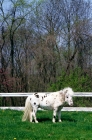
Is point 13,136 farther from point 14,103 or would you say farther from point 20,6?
point 20,6

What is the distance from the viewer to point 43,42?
27.8 metres

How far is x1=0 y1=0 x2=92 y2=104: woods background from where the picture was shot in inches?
1056

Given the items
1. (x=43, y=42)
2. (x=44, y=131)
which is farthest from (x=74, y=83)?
(x=44, y=131)

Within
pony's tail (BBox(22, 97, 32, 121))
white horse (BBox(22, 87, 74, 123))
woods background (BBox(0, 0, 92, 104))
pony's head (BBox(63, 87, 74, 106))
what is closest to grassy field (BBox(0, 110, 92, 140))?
white horse (BBox(22, 87, 74, 123))

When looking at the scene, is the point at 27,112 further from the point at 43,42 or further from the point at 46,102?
the point at 43,42

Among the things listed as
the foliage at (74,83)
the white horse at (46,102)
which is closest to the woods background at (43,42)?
the foliage at (74,83)

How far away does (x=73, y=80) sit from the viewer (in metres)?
21.3

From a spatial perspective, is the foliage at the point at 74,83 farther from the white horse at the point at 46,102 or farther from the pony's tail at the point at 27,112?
the pony's tail at the point at 27,112

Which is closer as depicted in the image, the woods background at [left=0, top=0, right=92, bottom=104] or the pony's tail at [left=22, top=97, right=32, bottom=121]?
the pony's tail at [left=22, top=97, right=32, bottom=121]

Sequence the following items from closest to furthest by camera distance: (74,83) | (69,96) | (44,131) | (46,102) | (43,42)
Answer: (44,131)
(69,96)
(46,102)
(74,83)
(43,42)

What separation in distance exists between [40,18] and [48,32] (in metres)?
1.34

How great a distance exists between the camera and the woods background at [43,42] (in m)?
26.8

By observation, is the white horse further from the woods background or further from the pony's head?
the woods background

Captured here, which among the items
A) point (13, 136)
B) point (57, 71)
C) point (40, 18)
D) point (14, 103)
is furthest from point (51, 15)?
point (13, 136)
